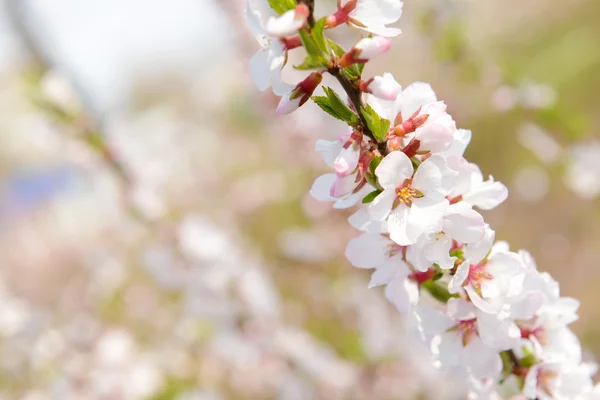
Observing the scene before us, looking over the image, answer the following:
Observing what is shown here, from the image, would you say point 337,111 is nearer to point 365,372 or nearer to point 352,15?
point 352,15

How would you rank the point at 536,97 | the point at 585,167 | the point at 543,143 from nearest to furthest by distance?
1. the point at 536,97
2. the point at 585,167
3. the point at 543,143

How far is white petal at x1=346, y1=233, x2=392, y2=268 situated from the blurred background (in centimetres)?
45

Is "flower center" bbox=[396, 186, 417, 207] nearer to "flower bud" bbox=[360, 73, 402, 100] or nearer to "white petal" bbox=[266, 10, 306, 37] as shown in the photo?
"flower bud" bbox=[360, 73, 402, 100]

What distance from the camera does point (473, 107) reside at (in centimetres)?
748

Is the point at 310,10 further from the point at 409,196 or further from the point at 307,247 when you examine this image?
the point at 307,247

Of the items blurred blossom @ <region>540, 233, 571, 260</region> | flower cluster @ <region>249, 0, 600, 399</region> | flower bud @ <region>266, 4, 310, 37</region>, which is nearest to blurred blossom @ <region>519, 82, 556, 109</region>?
flower cluster @ <region>249, 0, 600, 399</region>

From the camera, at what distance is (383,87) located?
865 millimetres

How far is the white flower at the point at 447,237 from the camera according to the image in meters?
0.85

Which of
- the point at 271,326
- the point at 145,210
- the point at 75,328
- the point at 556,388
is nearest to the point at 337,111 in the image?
the point at 556,388

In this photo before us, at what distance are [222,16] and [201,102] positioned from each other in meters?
15.0

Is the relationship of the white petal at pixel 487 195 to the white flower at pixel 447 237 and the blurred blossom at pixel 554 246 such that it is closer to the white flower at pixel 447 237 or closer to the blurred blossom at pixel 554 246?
the white flower at pixel 447 237

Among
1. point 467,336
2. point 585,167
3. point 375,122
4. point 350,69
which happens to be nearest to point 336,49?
point 350,69

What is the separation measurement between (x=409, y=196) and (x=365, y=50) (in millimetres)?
267

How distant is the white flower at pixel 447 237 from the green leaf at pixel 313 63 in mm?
340
